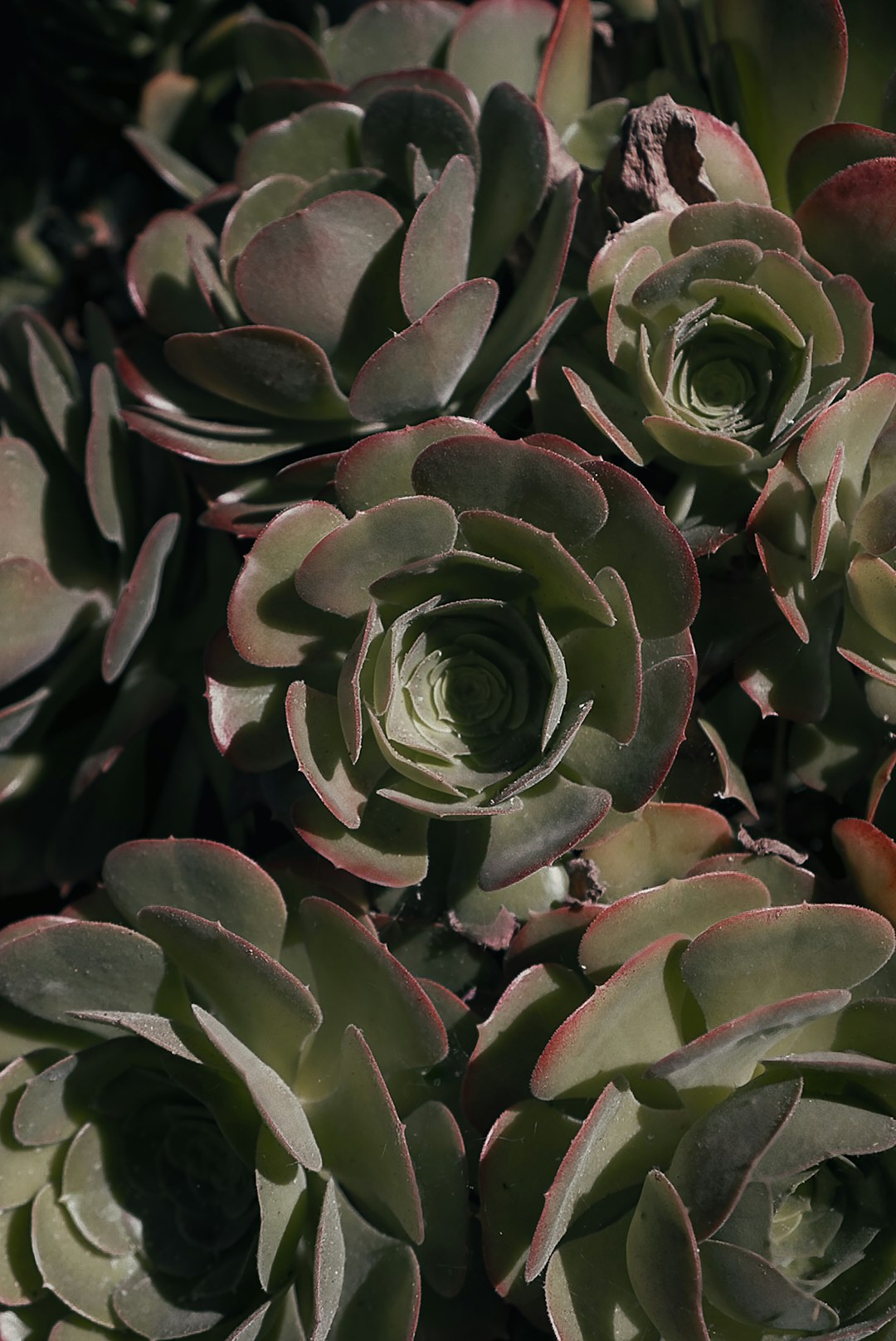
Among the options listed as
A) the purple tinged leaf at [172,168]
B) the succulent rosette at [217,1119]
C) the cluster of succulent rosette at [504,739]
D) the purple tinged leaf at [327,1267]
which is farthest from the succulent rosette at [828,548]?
the purple tinged leaf at [172,168]

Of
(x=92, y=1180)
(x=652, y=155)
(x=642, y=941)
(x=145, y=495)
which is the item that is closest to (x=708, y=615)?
(x=642, y=941)

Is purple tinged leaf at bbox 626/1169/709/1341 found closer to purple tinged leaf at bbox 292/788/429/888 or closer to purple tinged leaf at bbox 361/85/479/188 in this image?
purple tinged leaf at bbox 292/788/429/888

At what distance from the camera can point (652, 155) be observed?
0.89 meters

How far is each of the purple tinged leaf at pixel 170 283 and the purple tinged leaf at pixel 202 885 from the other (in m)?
0.46

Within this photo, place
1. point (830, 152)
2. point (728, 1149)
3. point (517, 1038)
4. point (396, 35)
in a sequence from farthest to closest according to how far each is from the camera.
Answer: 1. point (396, 35)
2. point (830, 152)
3. point (517, 1038)
4. point (728, 1149)

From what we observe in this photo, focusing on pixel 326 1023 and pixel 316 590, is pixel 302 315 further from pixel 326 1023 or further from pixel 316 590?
pixel 326 1023

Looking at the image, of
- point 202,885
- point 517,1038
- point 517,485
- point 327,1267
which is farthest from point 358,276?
point 327,1267

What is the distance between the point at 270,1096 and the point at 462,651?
33 cm

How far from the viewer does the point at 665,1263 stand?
68cm

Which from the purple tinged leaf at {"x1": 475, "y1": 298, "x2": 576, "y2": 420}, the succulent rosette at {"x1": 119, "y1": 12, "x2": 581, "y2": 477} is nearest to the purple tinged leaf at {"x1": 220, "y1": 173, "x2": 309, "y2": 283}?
the succulent rosette at {"x1": 119, "y1": 12, "x2": 581, "y2": 477}

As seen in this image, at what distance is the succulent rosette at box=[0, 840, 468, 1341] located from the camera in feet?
2.50

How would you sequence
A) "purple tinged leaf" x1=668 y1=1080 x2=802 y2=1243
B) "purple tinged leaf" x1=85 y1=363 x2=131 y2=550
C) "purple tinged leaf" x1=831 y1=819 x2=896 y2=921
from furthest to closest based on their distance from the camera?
"purple tinged leaf" x1=85 y1=363 x2=131 y2=550
"purple tinged leaf" x1=831 y1=819 x2=896 y2=921
"purple tinged leaf" x1=668 y1=1080 x2=802 y2=1243

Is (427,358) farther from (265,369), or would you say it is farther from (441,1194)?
(441,1194)

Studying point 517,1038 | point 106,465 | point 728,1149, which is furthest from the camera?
point 106,465
